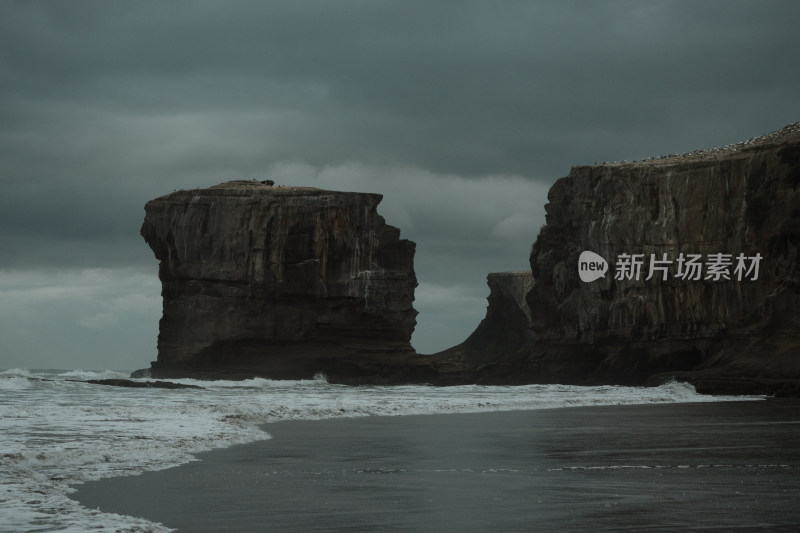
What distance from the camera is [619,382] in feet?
174

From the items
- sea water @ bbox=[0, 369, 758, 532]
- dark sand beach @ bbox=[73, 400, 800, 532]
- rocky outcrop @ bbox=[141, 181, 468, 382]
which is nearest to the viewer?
dark sand beach @ bbox=[73, 400, 800, 532]

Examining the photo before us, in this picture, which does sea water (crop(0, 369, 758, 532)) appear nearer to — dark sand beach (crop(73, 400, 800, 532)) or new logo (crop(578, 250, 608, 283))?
dark sand beach (crop(73, 400, 800, 532))

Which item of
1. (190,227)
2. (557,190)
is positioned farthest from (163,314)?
(557,190)

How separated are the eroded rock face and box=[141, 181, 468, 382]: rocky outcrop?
64 mm

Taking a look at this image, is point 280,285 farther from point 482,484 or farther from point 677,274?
point 482,484

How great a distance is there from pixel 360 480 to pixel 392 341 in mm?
54932

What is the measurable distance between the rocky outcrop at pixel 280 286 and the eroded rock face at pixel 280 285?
6cm

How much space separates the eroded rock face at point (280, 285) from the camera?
212 feet

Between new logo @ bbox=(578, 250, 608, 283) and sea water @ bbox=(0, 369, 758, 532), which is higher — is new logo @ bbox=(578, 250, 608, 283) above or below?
above

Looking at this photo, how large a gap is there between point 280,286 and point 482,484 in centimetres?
5495

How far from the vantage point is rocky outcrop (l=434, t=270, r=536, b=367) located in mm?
95625

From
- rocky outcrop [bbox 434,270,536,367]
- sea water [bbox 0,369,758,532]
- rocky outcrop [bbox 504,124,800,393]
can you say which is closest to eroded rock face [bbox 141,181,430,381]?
rocky outcrop [bbox 504,124,800,393]

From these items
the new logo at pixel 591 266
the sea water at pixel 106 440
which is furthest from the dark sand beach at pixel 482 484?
the new logo at pixel 591 266

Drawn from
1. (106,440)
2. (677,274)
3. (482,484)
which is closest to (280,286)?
(677,274)
